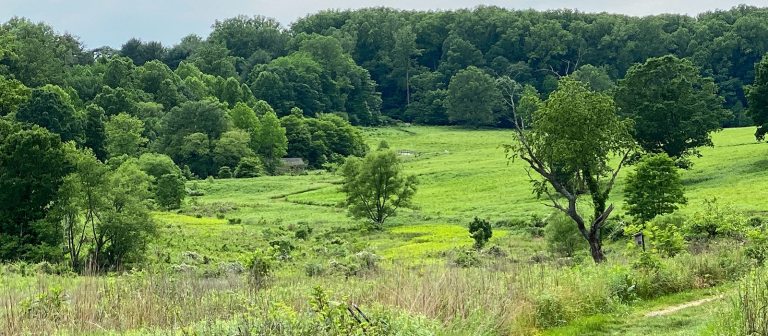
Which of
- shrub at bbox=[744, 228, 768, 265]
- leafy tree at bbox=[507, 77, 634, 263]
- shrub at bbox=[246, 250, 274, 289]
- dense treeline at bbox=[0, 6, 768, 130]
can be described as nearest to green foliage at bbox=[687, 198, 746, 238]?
→ leafy tree at bbox=[507, 77, 634, 263]

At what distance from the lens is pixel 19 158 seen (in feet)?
120

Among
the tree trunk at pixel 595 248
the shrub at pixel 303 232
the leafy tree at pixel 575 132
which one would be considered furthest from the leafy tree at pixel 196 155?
the tree trunk at pixel 595 248

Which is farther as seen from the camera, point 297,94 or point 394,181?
point 297,94

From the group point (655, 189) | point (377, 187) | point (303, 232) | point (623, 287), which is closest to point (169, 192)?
point (377, 187)

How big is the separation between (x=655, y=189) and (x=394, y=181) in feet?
78.3

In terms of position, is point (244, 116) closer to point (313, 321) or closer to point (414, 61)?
point (414, 61)

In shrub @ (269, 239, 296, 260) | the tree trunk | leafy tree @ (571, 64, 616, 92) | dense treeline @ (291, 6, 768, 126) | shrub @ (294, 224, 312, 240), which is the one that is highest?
dense treeline @ (291, 6, 768, 126)

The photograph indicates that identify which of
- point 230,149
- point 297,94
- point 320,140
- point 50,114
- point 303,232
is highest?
point 297,94

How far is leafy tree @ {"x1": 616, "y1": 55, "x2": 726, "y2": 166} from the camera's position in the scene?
5519 centimetres

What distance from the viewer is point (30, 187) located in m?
36.2

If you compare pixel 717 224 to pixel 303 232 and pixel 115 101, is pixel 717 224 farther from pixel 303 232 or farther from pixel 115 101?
Answer: pixel 115 101

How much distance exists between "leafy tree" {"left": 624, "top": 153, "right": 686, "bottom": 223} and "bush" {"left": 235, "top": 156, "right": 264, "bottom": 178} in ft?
199

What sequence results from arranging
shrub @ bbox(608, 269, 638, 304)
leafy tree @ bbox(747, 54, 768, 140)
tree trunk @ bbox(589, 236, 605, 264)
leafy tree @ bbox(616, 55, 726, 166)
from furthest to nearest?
1. leafy tree @ bbox(747, 54, 768, 140)
2. leafy tree @ bbox(616, 55, 726, 166)
3. tree trunk @ bbox(589, 236, 605, 264)
4. shrub @ bbox(608, 269, 638, 304)

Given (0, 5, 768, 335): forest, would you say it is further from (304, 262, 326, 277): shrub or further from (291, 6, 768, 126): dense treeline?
(304, 262, 326, 277): shrub
